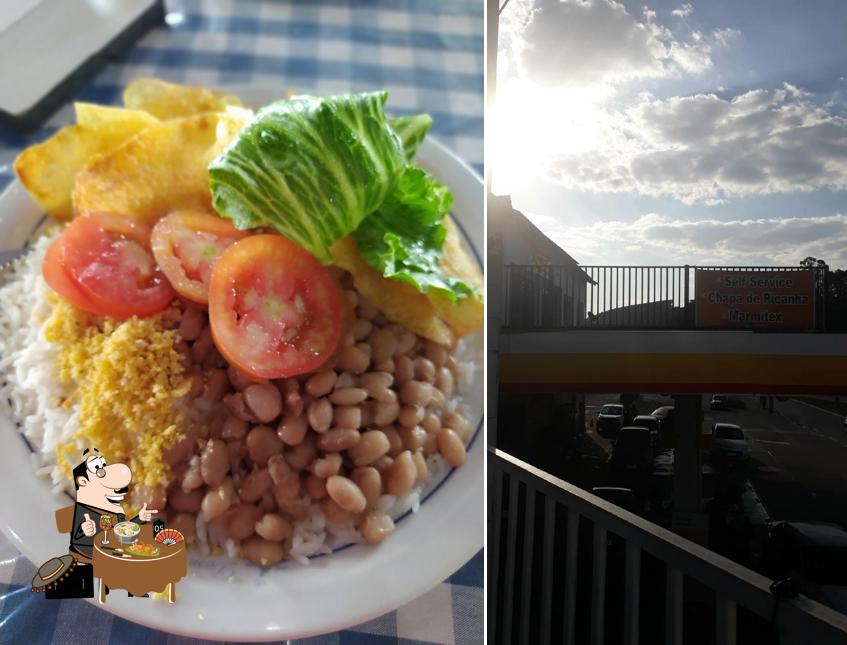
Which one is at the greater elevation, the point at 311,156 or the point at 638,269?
the point at 311,156

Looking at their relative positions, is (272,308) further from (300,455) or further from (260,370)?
(300,455)

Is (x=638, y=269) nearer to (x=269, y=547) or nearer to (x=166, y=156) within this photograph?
(x=269, y=547)

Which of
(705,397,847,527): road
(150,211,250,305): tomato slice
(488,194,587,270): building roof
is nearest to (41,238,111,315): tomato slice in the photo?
(150,211,250,305): tomato slice

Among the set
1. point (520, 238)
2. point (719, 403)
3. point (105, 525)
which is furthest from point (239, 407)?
point (719, 403)

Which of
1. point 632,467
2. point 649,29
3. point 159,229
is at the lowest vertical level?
point 632,467

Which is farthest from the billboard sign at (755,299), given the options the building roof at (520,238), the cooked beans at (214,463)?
the cooked beans at (214,463)

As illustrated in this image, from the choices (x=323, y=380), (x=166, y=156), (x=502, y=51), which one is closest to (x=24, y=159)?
(x=166, y=156)

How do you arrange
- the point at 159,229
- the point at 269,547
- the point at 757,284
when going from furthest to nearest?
the point at 159,229 < the point at 269,547 < the point at 757,284

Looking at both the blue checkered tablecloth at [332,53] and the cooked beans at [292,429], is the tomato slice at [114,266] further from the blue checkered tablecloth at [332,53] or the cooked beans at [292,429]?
the blue checkered tablecloth at [332,53]
